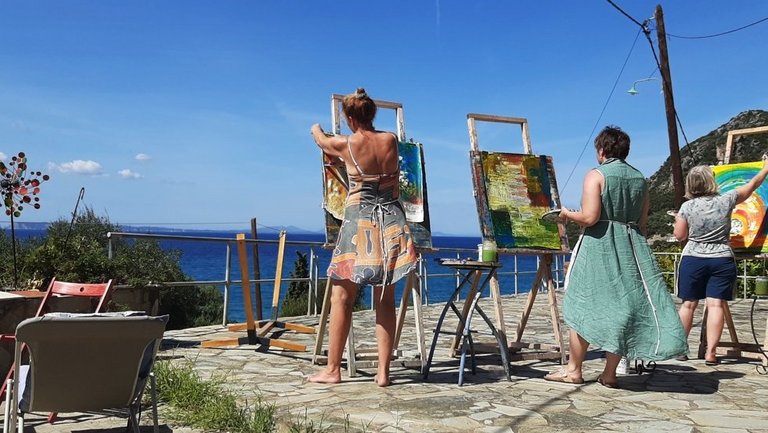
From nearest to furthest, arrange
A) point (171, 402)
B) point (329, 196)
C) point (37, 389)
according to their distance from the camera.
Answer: point (37, 389) → point (171, 402) → point (329, 196)

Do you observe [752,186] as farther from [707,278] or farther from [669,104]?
[669,104]

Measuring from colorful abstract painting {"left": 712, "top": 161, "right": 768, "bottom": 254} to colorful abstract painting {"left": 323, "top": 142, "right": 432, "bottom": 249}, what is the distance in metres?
2.81

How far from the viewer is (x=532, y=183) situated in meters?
5.73

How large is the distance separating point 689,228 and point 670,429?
7.87 feet

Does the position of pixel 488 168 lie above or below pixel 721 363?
above

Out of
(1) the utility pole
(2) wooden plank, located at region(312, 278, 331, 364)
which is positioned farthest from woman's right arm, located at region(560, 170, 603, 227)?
(1) the utility pole

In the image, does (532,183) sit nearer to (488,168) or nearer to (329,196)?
(488,168)

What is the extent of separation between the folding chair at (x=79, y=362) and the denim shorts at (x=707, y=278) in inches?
166

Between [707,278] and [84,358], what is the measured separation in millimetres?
4594

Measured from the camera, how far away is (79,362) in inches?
110

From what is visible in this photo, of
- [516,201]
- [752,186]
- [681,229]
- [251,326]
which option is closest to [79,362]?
[251,326]

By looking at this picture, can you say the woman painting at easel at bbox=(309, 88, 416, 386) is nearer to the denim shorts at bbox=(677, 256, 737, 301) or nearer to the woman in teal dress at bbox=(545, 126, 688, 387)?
the woman in teal dress at bbox=(545, 126, 688, 387)

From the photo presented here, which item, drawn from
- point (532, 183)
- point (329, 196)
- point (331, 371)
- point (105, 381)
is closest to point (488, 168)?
point (532, 183)

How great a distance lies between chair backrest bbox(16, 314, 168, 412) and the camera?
8.82 ft
